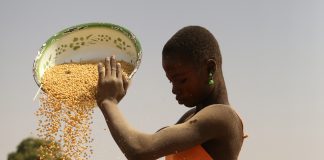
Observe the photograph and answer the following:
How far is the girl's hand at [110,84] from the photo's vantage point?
9.12 ft

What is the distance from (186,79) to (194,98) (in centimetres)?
10

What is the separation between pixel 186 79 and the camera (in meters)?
2.79

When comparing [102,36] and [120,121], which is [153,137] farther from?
[102,36]

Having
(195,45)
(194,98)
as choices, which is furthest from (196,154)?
(195,45)

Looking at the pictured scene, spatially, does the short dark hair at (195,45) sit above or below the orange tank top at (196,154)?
above

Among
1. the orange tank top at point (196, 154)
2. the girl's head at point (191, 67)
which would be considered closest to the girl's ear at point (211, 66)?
the girl's head at point (191, 67)

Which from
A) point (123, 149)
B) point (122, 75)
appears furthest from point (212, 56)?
point (123, 149)

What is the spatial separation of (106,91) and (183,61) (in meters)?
0.40

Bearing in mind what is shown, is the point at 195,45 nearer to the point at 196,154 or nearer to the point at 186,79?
the point at 186,79

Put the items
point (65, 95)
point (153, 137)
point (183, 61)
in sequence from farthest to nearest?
1. point (65, 95)
2. point (183, 61)
3. point (153, 137)

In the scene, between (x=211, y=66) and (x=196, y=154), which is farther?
(x=211, y=66)

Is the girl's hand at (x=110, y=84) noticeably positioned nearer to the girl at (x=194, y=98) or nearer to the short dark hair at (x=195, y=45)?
the girl at (x=194, y=98)

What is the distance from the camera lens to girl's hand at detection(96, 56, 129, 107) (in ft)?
9.12

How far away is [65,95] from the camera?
3318 mm
